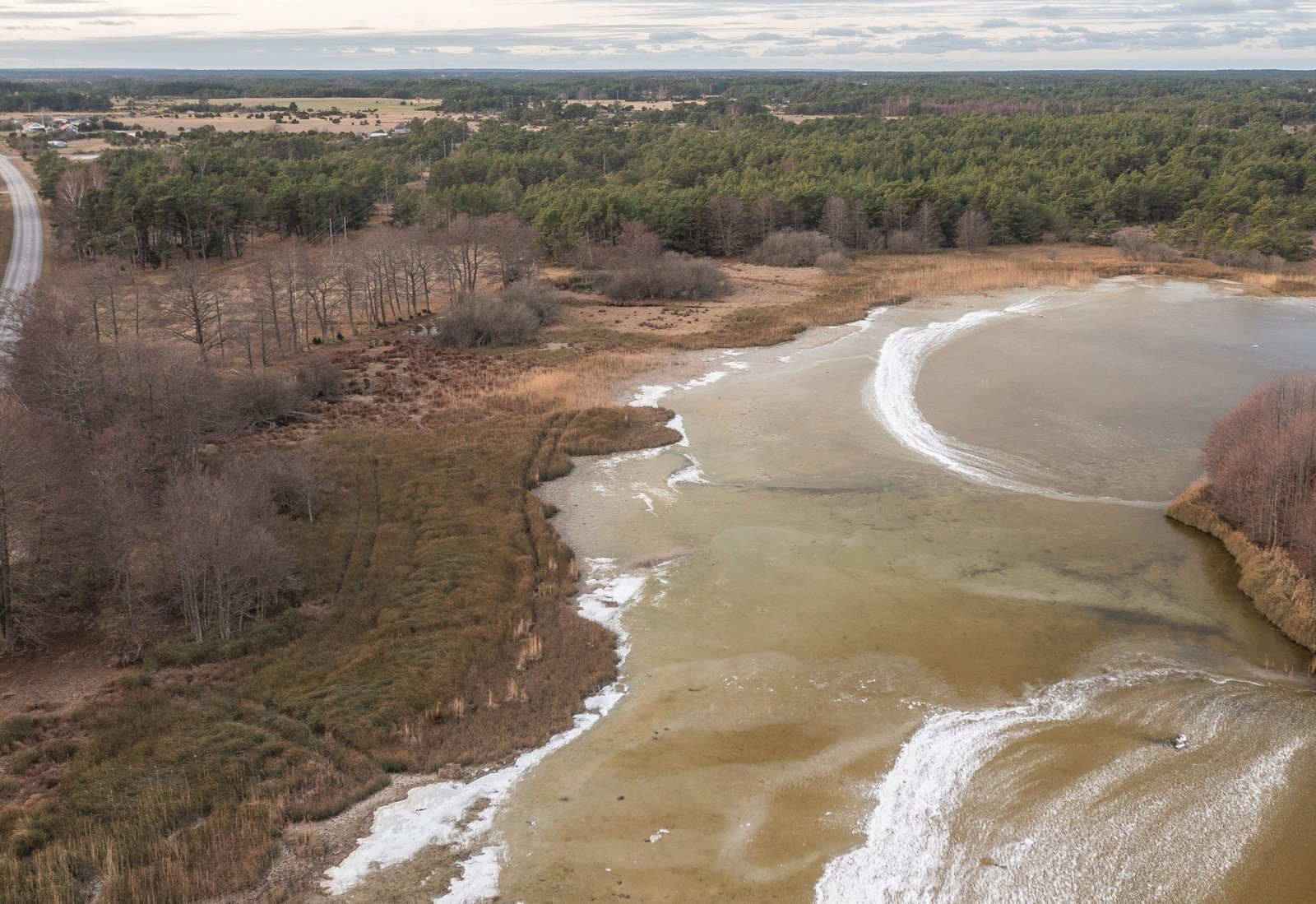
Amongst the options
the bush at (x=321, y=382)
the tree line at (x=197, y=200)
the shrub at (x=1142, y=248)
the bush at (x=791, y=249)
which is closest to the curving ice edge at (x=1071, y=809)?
the bush at (x=321, y=382)

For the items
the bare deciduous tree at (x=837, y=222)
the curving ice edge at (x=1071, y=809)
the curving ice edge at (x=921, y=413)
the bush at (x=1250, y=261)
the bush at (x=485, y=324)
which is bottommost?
the curving ice edge at (x=1071, y=809)

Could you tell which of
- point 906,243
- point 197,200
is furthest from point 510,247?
A: point 906,243

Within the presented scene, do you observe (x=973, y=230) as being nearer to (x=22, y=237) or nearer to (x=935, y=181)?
(x=935, y=181)

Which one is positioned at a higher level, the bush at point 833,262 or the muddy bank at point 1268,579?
the bush at point 833,262

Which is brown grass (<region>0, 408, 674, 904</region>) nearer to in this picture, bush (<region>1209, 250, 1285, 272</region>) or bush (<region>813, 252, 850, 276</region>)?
bush (<region>813, 252, 850, 276</region>)

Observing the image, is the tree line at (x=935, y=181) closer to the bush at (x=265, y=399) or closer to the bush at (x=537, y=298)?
the bush at (x=537, y=298)

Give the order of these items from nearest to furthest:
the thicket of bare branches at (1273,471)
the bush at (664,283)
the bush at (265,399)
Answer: the thicket of bare branches at (1273,471) → the bush at (265,399) → the bush at (664,283)

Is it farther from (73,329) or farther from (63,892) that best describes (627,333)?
(63,892)
